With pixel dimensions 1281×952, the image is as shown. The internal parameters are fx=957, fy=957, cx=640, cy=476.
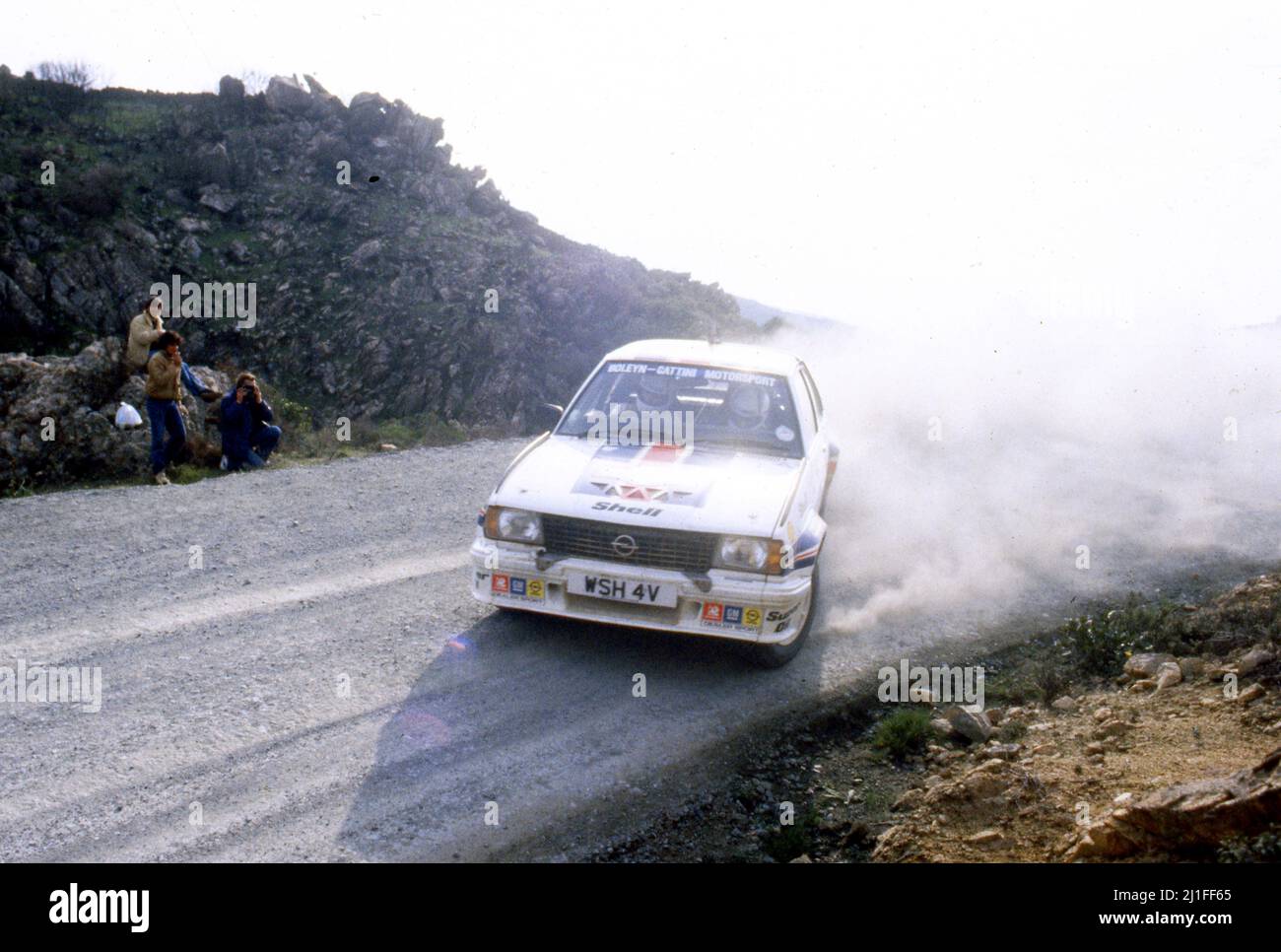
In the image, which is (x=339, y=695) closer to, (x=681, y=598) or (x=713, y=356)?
(x=681, y=598)

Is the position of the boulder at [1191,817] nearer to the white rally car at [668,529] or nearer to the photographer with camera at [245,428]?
the white rally car at [668,529]

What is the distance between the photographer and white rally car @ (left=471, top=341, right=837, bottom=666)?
5238 mm

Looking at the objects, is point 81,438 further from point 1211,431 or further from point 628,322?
point 628,322

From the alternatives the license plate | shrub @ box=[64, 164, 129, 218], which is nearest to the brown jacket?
the license plate

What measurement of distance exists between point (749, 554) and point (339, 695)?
2.35 meters

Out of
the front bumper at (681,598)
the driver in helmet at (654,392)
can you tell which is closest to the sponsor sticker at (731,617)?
the front bumper at (681,598)

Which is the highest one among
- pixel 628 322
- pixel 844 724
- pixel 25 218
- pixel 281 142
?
pixel 281 142

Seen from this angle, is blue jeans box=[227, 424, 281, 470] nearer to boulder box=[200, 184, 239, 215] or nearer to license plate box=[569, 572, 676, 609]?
license plate box=[569, 572, 676, 609]

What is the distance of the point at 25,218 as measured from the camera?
26.8 m

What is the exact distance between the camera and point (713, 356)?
7203 mm

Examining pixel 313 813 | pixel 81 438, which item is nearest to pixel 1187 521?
pixel 313 813

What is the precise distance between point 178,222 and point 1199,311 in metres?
28.3
